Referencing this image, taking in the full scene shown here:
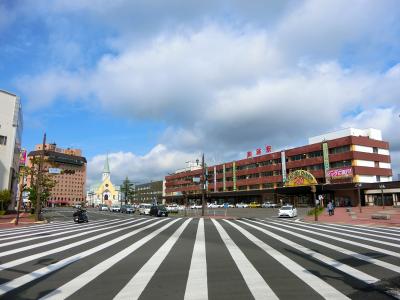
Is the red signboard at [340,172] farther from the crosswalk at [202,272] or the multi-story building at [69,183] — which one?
the multi-story building at [69,183]

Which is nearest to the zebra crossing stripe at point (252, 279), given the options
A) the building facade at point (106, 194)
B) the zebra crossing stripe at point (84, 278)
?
the zebra crossing stripe at point (84, 278)

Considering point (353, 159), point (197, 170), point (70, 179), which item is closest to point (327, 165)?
point (353, 159)

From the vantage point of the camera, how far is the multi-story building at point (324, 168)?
210ft

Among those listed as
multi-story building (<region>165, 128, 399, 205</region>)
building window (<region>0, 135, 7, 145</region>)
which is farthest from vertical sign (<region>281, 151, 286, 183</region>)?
building window (<region>0, 135, 7, 145</region>)

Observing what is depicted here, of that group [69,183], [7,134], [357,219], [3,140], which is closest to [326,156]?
[357,219]

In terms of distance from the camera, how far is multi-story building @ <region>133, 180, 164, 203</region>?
151 m

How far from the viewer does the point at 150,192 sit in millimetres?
161000

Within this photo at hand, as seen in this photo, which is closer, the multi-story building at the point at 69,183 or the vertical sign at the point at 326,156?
the vertical sign at the point at 326,156

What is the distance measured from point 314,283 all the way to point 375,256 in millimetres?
4513

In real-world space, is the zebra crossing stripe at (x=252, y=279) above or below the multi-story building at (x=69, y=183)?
below

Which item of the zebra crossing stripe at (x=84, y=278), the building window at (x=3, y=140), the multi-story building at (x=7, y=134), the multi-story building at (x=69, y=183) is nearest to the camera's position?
the zebra crossing stripe at (x=84, y=278)

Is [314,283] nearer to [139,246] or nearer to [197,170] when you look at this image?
[139,246]

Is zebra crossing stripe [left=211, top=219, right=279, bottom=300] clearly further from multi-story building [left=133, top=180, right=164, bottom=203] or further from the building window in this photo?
multi-story building [left=133, top=180, right=164, bottom=203]

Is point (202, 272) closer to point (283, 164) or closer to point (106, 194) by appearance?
point (283, 164)
